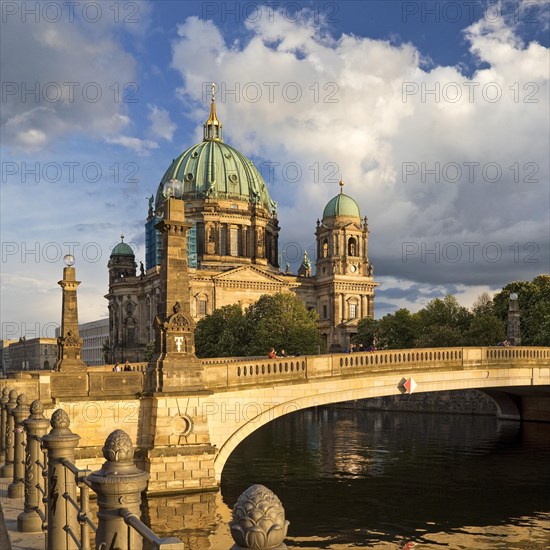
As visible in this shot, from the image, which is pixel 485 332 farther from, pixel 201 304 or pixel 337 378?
pixel 201 304

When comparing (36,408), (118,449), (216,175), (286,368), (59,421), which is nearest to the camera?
(118,449)

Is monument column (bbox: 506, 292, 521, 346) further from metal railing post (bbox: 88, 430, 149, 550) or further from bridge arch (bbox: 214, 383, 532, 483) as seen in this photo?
metal railing post (bbox: 88, 430, 149, 550)

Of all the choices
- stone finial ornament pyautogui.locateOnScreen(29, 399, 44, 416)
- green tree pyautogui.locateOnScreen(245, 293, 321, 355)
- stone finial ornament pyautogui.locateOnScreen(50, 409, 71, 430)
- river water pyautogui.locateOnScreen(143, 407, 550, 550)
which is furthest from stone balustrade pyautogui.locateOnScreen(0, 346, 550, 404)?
green tree pyautogui.locateOnScreen(245, 293, 321, 355)

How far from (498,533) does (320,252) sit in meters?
88.9

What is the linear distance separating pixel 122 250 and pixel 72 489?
390ft

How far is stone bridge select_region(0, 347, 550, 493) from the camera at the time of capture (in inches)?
1049

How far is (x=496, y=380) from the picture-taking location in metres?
36.2

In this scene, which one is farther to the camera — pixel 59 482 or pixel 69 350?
pixel 69 350

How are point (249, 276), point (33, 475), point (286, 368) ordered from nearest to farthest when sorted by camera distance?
point (33, 475) → point (286, 368) → point (249, 276)

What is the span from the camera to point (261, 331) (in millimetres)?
72375

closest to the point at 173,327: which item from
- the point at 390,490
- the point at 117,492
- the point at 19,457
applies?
the point at 390,490

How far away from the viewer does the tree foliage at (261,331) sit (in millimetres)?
72250

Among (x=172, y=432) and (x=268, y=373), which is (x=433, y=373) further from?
(x=172, y=432)

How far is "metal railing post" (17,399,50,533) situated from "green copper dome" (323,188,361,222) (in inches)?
3880
